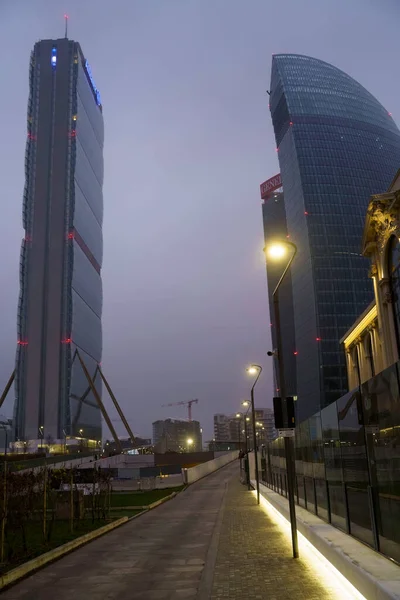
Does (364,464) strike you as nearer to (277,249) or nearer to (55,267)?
(277,249)

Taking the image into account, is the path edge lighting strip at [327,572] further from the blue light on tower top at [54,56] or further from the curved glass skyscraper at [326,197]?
the blue light on tower top at [54,56]

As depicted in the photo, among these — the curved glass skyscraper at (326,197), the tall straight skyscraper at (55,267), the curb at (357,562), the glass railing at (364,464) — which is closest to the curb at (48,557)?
the curb at (357,562)

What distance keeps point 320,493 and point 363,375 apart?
56704 millimetres

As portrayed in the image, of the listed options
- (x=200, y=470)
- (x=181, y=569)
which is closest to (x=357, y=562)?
(x=181, y=569)

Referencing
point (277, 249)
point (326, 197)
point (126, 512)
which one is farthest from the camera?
point (326, 197)

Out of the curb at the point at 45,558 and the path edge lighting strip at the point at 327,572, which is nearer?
the path edge lighting strip at the point at 327,572

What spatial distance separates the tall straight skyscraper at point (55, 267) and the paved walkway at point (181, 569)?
144232 millimetres

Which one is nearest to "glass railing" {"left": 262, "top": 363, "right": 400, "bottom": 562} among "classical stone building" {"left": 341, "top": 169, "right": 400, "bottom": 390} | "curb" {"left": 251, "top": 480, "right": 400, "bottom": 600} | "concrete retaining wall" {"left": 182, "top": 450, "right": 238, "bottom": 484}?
"curb" {"left": 251, "top": 480, "right": 400, "bottom": 600}

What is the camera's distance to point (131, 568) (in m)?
14.5

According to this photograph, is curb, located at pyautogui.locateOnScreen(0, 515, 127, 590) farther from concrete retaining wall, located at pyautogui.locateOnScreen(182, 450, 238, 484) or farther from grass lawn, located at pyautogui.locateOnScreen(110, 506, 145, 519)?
concrete retaining wall, located at pyautogui.locateOnScreen(182, 450, 238, 484)

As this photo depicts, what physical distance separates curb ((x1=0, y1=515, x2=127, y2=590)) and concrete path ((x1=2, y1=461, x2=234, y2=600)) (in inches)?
10.6

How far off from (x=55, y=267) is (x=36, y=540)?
16124 centimetres

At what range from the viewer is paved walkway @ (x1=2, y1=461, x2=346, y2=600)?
11430mm

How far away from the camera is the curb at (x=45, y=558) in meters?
13.1
